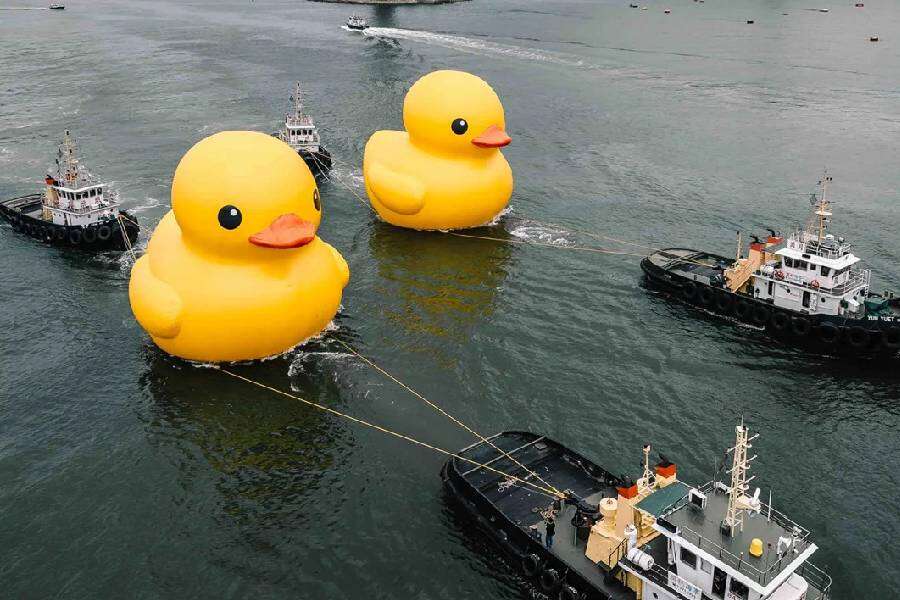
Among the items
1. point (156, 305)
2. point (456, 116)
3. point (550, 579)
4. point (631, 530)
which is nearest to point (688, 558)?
point (631, 530)

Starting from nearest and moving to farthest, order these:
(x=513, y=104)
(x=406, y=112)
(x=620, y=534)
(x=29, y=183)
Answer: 1. (x=620, y=534)
2. (x=406, y=112)
3. (x=29, y=183)
4. (x=513, y=104)

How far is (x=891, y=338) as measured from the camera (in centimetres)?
3700

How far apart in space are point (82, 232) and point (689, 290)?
34104mm

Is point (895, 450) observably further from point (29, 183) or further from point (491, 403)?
point (29, 183)

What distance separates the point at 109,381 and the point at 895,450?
31119 millimetres

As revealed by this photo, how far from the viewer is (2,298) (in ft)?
140

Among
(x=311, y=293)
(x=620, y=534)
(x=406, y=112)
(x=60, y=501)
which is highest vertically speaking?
(x=406, y=112)

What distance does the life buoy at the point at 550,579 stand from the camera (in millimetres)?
24016

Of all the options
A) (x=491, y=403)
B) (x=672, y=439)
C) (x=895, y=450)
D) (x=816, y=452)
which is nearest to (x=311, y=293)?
(x=491, y=403)

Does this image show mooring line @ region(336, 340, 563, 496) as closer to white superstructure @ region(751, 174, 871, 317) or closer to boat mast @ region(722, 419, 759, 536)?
boat mast @ region(722, 419, 759, 536)

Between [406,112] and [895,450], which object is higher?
[406,112]

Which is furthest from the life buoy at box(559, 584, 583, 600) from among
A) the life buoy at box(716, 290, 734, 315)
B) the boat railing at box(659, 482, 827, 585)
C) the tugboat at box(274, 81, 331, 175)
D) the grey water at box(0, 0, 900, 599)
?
the tugboat at box(274, 81, 331, 175)

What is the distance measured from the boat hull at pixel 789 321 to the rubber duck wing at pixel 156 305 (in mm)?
24429

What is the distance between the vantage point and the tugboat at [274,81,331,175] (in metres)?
61.7
